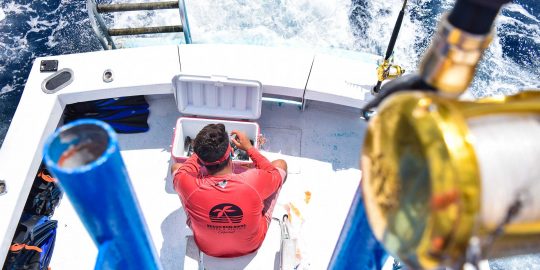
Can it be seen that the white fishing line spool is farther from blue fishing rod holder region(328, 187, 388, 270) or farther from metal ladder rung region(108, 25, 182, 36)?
metal ladder rung region(108, 25, 182, 36)

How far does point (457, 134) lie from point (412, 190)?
130 millimetres

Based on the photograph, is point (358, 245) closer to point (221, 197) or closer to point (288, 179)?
point (221, 197)

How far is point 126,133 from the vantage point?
3424 mm

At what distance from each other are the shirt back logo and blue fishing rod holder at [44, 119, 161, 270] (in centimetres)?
105

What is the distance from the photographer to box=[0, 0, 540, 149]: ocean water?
575cm

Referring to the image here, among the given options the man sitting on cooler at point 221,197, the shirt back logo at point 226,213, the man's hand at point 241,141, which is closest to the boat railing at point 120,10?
the man's hand at point 241,141

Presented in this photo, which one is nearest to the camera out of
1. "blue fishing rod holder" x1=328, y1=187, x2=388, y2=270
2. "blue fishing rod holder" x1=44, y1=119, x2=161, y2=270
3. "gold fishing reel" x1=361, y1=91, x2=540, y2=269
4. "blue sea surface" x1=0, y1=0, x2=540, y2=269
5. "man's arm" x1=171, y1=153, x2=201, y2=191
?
"gold fishing reel" x1=361, y1=91, x2=540, y2=269

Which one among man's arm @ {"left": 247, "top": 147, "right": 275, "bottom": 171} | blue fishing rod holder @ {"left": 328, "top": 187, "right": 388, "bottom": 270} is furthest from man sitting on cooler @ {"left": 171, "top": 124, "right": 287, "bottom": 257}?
blue fishing rod holder @ {"left": 328, "top": 187, "right": 388, "bottom": 270}

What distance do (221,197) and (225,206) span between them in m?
0.05

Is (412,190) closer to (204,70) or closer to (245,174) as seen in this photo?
(245,174)

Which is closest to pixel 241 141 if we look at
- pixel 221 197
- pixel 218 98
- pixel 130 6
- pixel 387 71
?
pixel 218 98

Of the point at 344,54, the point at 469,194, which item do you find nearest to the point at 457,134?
the point at 469,194

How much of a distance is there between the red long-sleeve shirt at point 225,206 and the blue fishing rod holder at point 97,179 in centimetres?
106

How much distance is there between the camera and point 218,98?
323 cm
